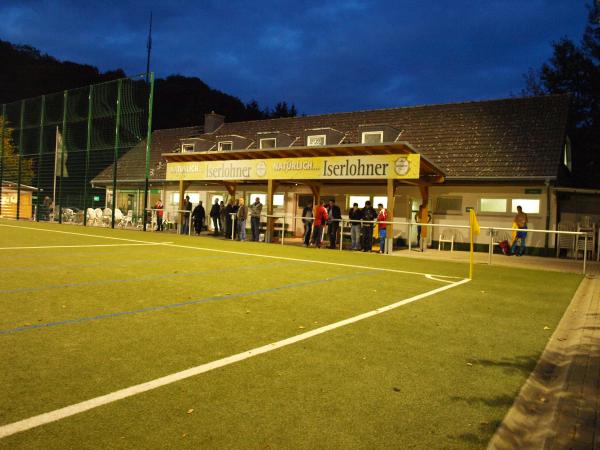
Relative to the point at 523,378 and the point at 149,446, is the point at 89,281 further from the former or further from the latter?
the point at 523,378

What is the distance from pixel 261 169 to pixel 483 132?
33.0 feet

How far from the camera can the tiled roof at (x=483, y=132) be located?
738 inches

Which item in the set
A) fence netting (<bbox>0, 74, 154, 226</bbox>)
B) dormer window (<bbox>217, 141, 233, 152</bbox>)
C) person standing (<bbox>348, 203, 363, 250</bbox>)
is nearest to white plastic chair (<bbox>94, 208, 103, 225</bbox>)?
fence netting (<bbox>0, 74, 154, 226</bbox>)

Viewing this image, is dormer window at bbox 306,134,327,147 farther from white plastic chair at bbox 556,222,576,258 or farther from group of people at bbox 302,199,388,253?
white plastic chair at bbox 556,222,576,258

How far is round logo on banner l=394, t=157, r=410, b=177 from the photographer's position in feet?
50.7

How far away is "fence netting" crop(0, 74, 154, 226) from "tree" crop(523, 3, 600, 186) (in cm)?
2609

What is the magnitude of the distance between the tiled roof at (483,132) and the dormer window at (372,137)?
2.11 feet

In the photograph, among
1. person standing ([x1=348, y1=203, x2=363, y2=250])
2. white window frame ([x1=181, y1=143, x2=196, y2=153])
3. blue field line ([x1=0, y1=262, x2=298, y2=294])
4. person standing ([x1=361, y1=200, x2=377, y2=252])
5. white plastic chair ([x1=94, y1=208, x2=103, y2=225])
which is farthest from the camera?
white window frame ([x1=181, y1=143, x2=196, y2=153])

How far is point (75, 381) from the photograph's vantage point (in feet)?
10.7

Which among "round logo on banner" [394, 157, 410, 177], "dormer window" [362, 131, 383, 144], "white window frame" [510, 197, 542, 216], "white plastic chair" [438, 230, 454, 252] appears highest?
"dormer window" [362, 131, 383, 144]

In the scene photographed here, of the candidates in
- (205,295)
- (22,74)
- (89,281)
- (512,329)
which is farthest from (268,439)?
(22,74)

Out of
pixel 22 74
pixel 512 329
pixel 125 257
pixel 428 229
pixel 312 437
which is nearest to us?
pixel 312 437

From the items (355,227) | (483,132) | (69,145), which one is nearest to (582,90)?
(483,132)

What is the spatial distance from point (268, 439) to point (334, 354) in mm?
1693
